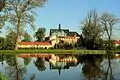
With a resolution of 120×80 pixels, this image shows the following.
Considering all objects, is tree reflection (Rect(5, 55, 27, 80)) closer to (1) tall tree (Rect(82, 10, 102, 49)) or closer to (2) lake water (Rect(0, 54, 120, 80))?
(2) lake water (Rect(0, 54, 120, 80))

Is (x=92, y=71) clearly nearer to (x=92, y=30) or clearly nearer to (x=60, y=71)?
(x=60, y=71)

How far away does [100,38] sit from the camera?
99750mm

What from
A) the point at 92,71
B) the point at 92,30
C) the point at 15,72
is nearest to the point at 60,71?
the point at 92,71

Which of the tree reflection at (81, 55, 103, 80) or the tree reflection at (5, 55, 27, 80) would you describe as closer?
the tree reflection at (5, 55, 27, 80)

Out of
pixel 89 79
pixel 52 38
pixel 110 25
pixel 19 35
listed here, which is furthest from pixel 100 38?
pixel 89 79

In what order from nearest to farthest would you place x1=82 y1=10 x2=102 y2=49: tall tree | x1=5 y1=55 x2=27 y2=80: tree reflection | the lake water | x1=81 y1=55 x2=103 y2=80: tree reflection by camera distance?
x1=5 y1=55 x2=27 y2=80: tree reflection
the lake water
x1=81 y1=55 x2=103 y2=80: tree reflection
x1=82 y1=10 x2=102 y2=49: tall tree

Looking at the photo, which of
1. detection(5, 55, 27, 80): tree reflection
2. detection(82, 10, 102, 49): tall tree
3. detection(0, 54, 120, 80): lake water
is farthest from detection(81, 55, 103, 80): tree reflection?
detection(82, 10, 102, 49): tall tree

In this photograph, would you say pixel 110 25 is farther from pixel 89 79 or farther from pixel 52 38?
pixel 89 79

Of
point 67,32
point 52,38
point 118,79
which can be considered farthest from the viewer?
point 67,32

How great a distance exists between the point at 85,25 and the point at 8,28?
124 feet

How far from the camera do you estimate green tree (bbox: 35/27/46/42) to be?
475 ft

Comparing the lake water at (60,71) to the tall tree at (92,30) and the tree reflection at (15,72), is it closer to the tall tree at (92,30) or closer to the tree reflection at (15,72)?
the tree reflection at (15,72)

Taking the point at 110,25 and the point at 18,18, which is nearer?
the point at 18,18

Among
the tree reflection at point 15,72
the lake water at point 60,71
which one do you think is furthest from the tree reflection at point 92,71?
the tree reflection at point 15,72
